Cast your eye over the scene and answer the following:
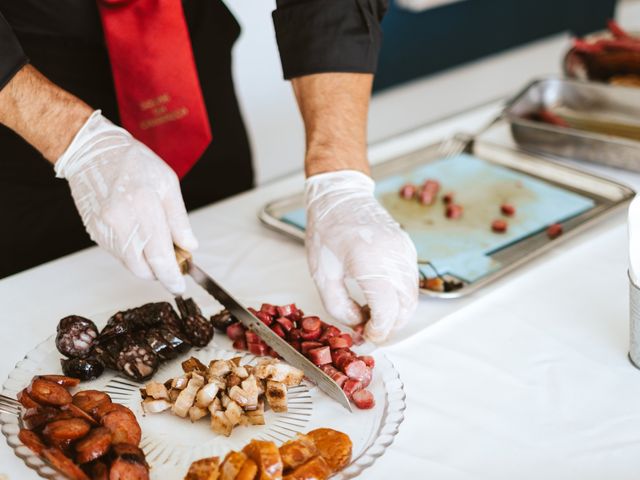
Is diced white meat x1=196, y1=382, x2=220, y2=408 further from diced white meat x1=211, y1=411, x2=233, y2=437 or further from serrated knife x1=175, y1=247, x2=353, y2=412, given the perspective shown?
serrated knife x1=175, y1=247, x2=353, y2=412

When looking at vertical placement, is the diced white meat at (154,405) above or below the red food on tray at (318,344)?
above

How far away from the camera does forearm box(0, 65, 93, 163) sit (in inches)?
54.3

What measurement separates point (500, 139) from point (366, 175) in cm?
92

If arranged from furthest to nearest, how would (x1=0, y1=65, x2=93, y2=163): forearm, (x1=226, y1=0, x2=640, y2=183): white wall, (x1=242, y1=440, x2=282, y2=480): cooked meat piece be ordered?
(x1=226, y1=0, x2=640, y2=183): white wall < (x1=0, y1=65, x2=93, y2=163): forearm < (x1=242, y1=440, x2=282, y2=480): cooked meat piece

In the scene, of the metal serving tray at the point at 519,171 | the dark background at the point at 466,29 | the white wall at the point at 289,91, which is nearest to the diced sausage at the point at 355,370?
the metal serving tray at the point at 519,171

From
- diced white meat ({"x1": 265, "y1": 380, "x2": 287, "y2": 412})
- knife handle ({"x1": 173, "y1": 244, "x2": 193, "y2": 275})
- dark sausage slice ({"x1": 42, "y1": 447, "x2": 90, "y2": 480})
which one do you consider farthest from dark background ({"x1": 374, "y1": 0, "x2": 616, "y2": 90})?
dark sausage slice ({"x1": 42, "y1": 447, "x2": 90, "y2": 480})

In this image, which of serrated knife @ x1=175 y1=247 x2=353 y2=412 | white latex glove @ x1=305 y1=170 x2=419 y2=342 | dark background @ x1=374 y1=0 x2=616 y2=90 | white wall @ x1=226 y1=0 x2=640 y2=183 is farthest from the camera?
dark background @ x1=374 y1=0 x2=616 y2=90

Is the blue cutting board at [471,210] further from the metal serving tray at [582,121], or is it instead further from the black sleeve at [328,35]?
the black sleeve at [328,35]

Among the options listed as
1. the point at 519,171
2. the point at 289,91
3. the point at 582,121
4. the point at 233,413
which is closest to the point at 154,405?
the point at 233,413

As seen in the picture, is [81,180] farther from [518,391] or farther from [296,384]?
[518,391]

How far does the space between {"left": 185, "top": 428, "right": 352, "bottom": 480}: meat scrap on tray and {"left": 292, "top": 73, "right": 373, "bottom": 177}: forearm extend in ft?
2.16

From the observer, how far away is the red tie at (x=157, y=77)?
5.46ft

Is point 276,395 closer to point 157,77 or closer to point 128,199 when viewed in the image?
point 128,199

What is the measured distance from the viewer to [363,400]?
3.58 ft
